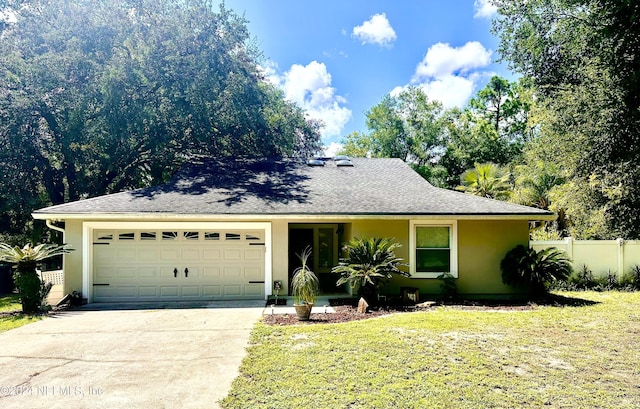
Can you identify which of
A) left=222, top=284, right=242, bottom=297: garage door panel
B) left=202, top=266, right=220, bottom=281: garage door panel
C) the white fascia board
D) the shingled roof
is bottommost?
left=222, top=284, right=242, bottom=297: garage door panel

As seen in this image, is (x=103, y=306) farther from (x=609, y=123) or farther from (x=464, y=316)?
(x=609, y=123)

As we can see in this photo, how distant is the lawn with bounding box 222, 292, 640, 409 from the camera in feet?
13.3

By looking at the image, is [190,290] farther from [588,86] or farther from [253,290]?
[588,86]

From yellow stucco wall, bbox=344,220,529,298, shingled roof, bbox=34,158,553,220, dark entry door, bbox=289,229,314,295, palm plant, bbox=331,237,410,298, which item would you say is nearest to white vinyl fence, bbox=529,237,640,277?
yellow stucco wall, bbox=344,220,529,298

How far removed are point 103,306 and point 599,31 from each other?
1262cm

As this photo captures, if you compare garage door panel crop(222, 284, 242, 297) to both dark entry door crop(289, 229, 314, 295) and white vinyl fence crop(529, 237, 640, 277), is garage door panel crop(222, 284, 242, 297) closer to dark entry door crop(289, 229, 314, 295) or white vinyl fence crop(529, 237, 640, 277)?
dark entry door crop(289, 229, 314, 295)

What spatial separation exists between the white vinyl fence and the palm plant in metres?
6.08

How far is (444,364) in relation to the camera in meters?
5.02

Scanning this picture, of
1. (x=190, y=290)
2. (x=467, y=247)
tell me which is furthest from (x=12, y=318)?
(x=467, y=247)

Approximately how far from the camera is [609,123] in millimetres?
8891

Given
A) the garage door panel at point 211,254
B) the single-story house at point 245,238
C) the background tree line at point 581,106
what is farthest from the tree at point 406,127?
the garage door panel at point 211,254

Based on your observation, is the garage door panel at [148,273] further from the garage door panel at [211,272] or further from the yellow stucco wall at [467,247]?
the yellow stucco wall at [467,247]

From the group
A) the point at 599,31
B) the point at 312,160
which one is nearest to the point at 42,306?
the point at 312,160

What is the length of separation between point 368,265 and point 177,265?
200 inches
